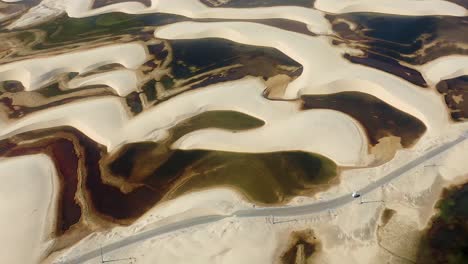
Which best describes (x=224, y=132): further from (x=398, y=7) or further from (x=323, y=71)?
(x=398, y=7)

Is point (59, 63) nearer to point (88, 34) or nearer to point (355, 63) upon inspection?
point (88, 34)

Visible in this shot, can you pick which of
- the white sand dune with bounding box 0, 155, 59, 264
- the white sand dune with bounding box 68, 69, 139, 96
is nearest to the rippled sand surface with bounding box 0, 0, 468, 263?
the white sand dune with bounding box 0, 155, 59, 264

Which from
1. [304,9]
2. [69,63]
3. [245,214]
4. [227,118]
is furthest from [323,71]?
[69,63]

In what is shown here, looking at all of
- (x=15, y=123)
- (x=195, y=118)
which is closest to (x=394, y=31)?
(x=195, y=118)

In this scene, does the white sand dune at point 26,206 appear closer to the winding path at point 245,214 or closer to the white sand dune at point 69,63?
the winding path at point 245,214

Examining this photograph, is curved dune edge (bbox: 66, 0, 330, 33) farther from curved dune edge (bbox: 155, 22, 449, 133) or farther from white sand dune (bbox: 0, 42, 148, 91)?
white sand dune (bbox: 0, 42, 148, 91)

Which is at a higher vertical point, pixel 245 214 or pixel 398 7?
pixel 398 7
